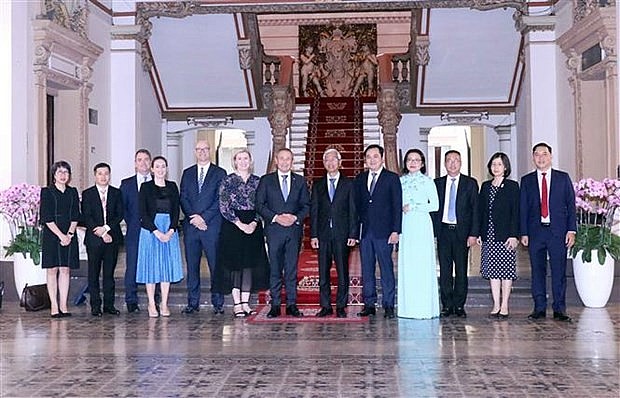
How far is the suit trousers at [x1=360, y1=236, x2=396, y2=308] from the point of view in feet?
23.6

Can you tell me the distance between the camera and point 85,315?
7531 millimetres

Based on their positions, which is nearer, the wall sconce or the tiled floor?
the tiled floor

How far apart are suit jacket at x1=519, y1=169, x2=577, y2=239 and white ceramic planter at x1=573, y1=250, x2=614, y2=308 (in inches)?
33.6

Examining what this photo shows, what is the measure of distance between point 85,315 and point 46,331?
36.2 inches

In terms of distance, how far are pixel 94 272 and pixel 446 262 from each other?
10.7 ft

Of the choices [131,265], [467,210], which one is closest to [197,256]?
[131,265]

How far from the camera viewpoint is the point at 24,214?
817 cm

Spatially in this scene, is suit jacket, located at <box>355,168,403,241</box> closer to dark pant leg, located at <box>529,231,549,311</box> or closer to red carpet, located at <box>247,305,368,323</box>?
red carpet, located at <box>247,305,368,323</box>

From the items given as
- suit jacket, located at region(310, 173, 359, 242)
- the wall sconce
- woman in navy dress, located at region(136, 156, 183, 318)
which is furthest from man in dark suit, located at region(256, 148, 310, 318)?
the wall sconce

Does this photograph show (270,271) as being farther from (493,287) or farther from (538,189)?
(538,189)

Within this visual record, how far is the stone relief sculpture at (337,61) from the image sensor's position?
59.6 feet

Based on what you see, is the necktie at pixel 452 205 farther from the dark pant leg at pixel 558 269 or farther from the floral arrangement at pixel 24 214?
the floral arrangement at pixel 24 214

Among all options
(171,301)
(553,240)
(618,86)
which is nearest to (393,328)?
(553,240)

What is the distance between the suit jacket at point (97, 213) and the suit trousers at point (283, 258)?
4.90 feet
